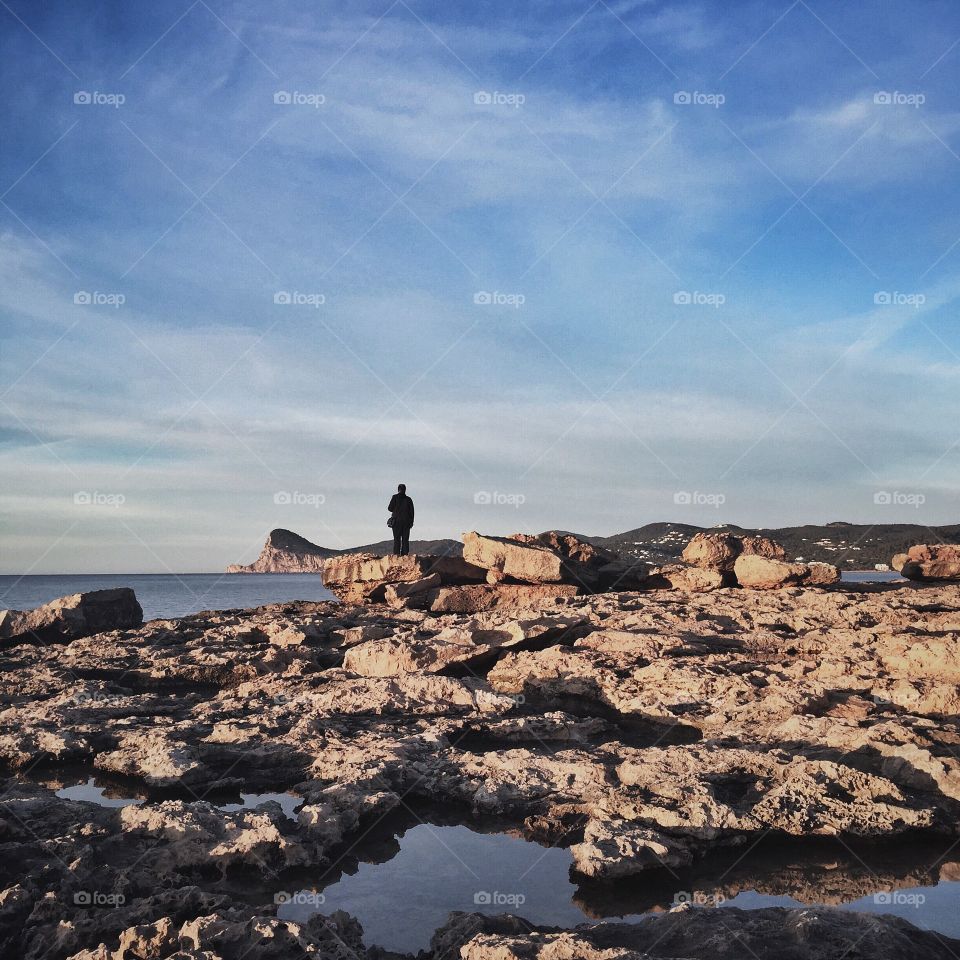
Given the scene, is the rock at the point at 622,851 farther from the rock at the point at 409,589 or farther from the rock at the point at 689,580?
the rock at the point at 409,589

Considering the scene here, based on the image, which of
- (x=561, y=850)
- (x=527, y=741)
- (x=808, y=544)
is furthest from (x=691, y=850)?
(x=808, y=544)

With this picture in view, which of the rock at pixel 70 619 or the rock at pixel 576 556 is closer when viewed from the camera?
the rock at pixel 70 619

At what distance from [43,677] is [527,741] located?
7644 mm

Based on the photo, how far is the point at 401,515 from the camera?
20.4 meters

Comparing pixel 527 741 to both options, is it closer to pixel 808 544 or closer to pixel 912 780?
pixel 912 780

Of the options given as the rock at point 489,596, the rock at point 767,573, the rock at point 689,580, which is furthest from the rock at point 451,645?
the rock at point 767,573

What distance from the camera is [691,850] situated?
6051mm

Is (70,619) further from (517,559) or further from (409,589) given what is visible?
(517,559)

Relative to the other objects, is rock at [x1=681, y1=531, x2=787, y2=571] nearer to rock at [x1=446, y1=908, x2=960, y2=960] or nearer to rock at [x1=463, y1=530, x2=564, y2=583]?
rock at [x1=463, y1=530, x2=564, y2=583]

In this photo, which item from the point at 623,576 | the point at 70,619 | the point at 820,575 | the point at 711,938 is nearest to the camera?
the point at 711,938

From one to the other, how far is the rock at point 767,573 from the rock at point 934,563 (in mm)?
3912

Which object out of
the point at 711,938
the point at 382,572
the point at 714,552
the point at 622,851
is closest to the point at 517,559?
the point at 382,572

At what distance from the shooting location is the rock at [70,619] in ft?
52.8

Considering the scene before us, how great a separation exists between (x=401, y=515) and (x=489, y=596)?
4838mm
